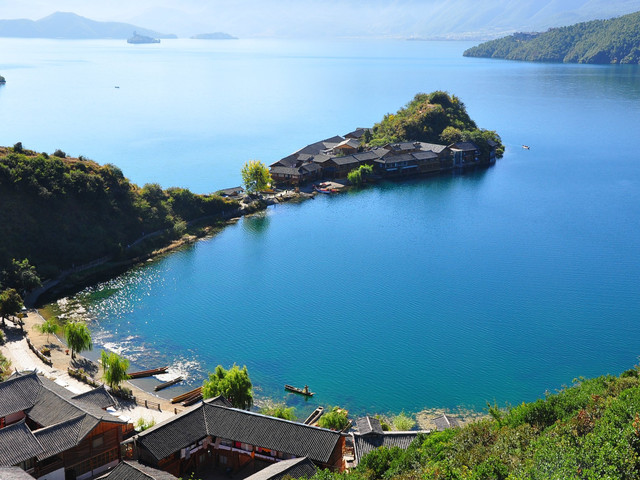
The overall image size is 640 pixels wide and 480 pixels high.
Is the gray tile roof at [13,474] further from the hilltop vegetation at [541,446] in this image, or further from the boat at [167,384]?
the boat at [167,384]

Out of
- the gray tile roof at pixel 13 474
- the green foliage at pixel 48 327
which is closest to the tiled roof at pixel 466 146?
the green foliage at pixel 48 327

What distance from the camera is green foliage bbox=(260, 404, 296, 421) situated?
75.6 ft

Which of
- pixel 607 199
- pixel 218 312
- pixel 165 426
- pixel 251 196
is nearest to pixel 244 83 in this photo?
pixel 251 196

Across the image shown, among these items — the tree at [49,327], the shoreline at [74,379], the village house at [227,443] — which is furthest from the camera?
the tree at [49,327]

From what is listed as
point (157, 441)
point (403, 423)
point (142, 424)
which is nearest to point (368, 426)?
point (403, 423)

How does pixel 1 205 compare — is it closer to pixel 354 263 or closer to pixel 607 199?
pixel 354 263

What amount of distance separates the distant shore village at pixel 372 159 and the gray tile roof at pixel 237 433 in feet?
138

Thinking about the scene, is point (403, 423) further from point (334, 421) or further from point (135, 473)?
point (135, 473)

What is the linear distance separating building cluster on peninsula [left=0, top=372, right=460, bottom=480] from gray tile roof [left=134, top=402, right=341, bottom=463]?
1.3 inches

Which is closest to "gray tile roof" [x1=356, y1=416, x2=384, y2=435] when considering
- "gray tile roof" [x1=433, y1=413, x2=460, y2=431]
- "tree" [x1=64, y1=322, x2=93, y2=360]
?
"gray tile roof" [x1=433, y1=413, x2=460, y2=431]

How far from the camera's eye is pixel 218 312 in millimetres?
34562

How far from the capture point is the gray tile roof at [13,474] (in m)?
16.7

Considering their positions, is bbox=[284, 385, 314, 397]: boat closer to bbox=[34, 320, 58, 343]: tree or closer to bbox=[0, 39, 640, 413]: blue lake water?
bbox=[0, 39, 640, 413]: blue lake water

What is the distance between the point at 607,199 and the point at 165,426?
48533 mm
